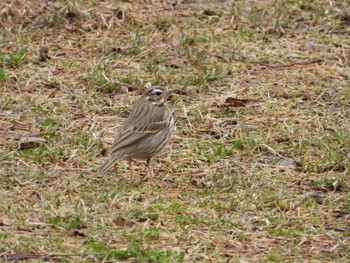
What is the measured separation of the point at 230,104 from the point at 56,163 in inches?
103

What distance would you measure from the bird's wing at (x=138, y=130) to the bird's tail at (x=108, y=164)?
7 centimetres

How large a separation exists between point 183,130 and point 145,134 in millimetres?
1270

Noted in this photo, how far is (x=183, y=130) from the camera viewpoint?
10.8 metres

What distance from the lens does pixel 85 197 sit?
29.1 ft

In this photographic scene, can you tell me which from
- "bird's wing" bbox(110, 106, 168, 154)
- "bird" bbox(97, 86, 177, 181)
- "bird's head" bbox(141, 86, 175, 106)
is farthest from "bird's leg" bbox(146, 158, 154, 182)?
"bird's head" bbox(141, 86, 175, 106)

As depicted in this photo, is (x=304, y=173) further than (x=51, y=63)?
No

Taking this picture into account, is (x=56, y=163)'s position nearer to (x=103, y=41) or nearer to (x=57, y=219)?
(x=57, y=219)

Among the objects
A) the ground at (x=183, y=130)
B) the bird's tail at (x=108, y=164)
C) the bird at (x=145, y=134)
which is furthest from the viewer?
the bird at (x=145, y=134)

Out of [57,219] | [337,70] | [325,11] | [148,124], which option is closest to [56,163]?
[148,124]

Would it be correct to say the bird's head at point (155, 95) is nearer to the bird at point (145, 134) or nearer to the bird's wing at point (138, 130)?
the bird at point (145, 134)

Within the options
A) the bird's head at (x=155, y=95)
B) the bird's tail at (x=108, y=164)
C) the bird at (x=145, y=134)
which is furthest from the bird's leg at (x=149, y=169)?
the bird's head at (x=155, y=95)

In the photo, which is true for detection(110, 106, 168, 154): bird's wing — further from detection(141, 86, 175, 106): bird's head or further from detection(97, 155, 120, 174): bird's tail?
detection(141, 86, 175, 106): bird's head

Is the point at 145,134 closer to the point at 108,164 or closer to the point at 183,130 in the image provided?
the point at 108,164

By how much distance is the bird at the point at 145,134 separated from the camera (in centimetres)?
945
